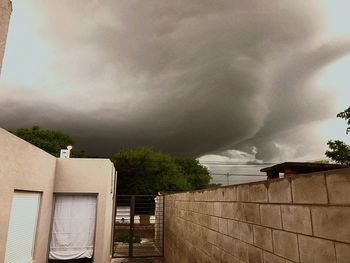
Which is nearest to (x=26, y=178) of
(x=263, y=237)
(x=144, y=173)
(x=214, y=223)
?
(x=214, y=223)

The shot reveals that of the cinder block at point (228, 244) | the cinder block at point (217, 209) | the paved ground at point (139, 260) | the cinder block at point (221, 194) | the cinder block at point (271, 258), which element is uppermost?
the cinder block at point (221, 194)

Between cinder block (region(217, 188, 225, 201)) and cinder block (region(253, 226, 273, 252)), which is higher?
cinder block (region(217, 188, 225, 201))

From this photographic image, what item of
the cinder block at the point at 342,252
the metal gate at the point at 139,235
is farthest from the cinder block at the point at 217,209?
the metal gate at the point at 139,235

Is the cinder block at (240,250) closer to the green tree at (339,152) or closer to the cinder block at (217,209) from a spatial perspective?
the cinder block at (217,209)

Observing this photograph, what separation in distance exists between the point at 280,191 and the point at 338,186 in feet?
2.23

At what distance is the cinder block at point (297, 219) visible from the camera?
6.01 feet

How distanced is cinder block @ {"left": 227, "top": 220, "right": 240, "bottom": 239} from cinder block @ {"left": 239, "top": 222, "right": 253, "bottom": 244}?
10cm

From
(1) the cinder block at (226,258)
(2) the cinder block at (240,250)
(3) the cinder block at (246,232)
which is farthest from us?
(1) the cinder block at (226,258)

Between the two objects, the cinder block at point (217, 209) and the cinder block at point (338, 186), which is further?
the cinder block at point (217, 209)

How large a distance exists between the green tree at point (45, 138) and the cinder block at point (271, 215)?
34614mm

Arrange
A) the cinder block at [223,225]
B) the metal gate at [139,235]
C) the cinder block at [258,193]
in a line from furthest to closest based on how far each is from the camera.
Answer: the metal gate at [139,235]
the cinder block at [223,225]
the cinder block at [258,193]

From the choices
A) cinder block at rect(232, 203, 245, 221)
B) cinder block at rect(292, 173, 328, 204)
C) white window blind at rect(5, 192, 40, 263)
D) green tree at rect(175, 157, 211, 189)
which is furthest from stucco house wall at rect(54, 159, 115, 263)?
green tree at rect(175, 157, 211, 189)

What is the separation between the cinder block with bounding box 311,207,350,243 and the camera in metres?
1.49

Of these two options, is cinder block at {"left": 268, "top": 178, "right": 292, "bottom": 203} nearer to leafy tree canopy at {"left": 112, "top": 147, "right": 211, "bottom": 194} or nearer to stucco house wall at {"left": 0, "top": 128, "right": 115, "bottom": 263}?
stucco house wall at {"left": 0, "top": 128, "right": 115, "bottom": 263}
